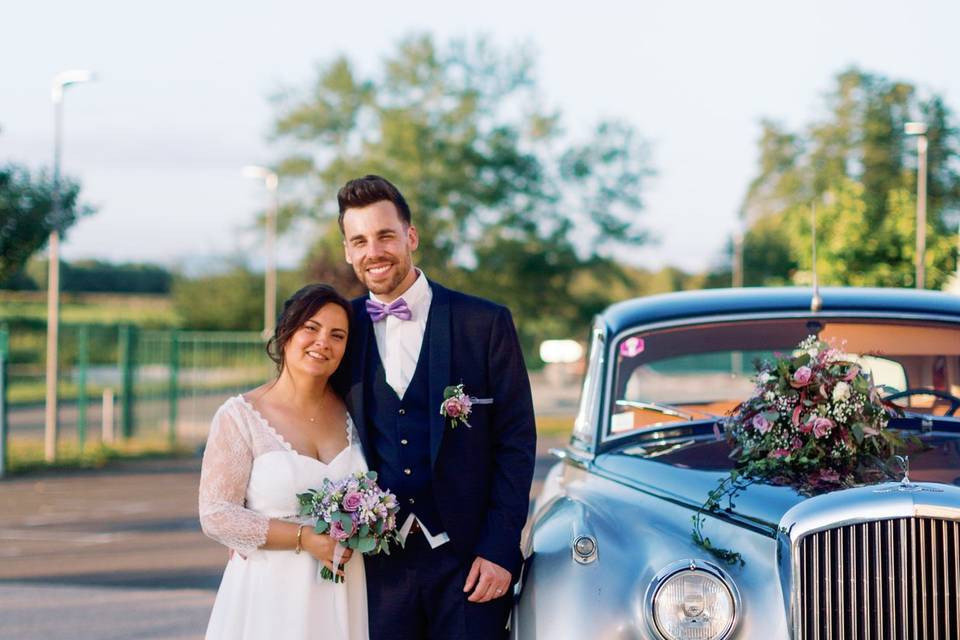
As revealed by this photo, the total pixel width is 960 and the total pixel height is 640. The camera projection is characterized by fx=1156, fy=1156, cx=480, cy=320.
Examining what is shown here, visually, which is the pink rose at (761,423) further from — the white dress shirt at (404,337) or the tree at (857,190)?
the tree at (857,190)

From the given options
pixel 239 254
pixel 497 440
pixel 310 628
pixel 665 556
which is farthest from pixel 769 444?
pixel 239 254

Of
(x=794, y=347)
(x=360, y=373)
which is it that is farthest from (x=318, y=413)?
(x=794, y=347)

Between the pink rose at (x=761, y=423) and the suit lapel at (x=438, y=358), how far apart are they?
1020 mm

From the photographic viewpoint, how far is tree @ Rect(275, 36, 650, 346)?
103 feet

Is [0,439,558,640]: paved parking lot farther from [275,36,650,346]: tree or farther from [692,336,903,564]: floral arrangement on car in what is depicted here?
[275,36,650,346]: tree

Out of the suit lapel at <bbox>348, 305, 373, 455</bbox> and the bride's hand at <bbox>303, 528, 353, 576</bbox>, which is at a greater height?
the suit lapel at <bbox>348, 305, 373, 455</bbox>

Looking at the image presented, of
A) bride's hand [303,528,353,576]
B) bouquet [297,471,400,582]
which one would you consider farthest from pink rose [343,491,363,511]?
bride's hand [303,528,353,576]

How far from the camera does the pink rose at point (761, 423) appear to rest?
3758 mm

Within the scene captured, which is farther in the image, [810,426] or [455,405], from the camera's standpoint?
[810,426]

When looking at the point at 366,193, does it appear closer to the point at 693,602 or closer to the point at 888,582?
the point at 693,602

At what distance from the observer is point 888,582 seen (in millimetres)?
3072

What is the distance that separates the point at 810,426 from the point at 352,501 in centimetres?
146

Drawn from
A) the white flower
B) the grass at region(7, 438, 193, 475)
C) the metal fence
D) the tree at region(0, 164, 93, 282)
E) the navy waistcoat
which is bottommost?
the grass at region(7, 438, 193, 475)

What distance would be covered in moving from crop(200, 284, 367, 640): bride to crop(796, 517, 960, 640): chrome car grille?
1.41 m
